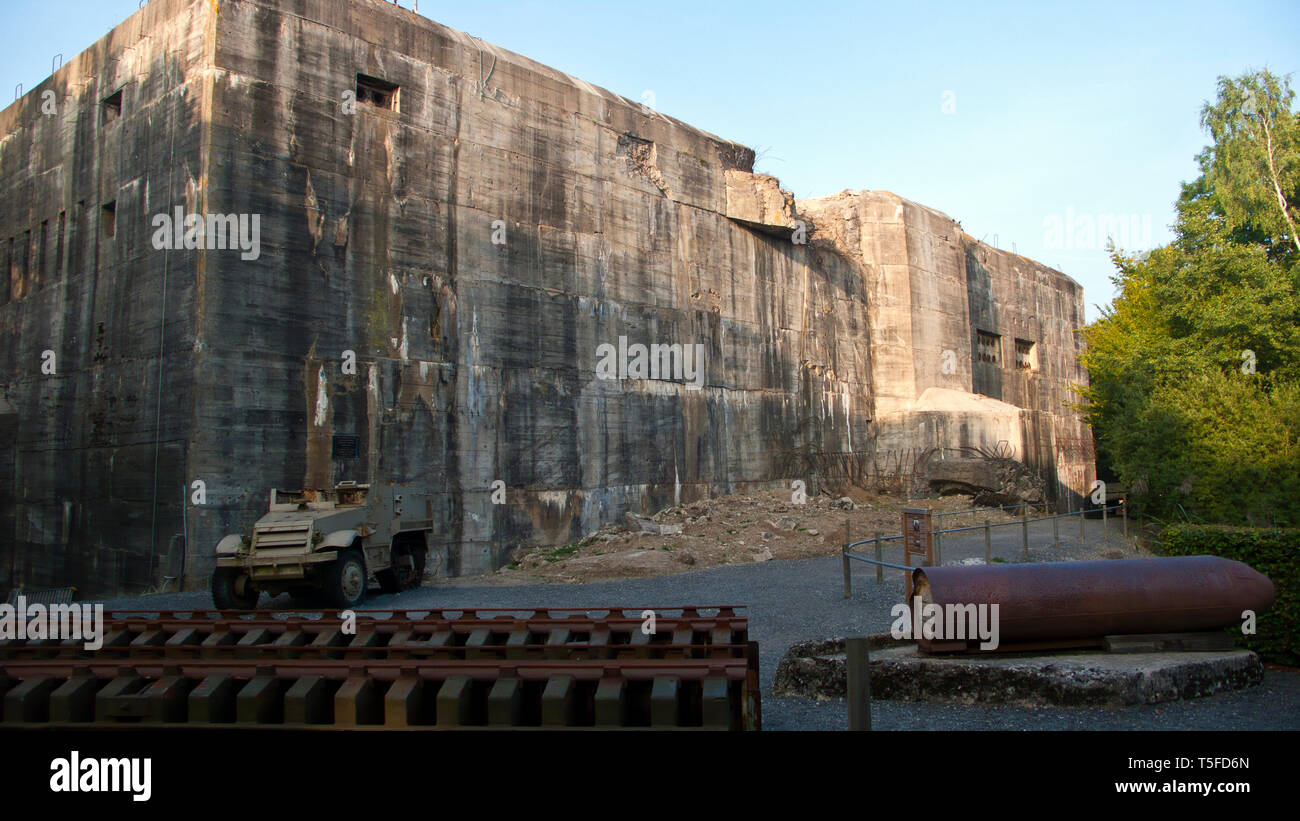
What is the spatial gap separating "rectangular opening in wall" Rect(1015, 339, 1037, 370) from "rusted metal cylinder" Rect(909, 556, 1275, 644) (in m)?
31.9

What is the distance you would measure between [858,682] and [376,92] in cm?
1771

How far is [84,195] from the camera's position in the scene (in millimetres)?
19203

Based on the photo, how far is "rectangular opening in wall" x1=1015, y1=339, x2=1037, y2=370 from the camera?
37.2 metres

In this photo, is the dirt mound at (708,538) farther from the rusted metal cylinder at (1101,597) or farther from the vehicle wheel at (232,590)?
the rusted metal cylinder at (1101,597)

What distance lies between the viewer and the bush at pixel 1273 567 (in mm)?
7793

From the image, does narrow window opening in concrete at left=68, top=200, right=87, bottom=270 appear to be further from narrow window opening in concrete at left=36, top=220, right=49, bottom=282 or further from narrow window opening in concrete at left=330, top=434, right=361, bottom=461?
narrow window opening in concrete at left=330, top=434, right=361, bottom=461

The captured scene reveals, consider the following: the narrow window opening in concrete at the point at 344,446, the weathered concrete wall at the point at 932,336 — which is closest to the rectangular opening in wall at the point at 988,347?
the weathered concrete wall at the point at 932,336

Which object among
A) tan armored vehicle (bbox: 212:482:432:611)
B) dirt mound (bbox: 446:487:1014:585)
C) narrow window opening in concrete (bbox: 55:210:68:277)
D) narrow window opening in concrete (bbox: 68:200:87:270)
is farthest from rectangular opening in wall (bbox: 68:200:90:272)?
dirt mound (bbox: 446:487:1014:585)

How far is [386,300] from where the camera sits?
58.3 ft

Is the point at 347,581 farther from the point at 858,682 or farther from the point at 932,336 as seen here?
the point at 932,336

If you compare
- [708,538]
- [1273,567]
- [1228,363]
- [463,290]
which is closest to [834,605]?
[1273,567]
